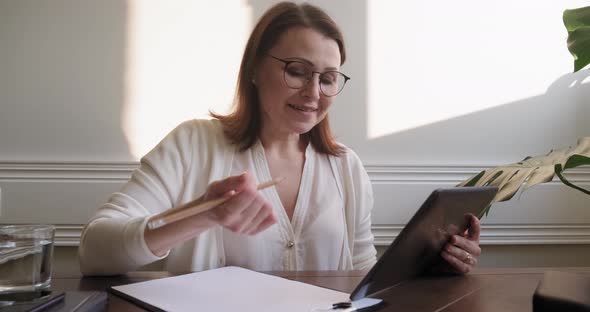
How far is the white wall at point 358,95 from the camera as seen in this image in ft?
5.46

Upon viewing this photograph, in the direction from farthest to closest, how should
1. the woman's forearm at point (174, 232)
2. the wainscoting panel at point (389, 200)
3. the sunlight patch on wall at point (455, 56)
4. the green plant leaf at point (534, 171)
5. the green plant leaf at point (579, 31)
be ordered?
1. the sunlight patch on wall at point (455, 56)
2. the wainscoting panel at point (389, 200)
3. the green plant leaf at point (579, 31)
4. the green plant leaf at point (534, 171)
5. the woman's forearm at point (174, 232)

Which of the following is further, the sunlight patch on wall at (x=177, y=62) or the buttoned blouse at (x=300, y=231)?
the sunlight patch on wall at (x=177, y=62)

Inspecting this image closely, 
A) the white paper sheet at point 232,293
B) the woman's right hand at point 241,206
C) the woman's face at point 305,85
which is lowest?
the white paper sheet at point 232,293

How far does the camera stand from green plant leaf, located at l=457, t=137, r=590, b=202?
3.10ft

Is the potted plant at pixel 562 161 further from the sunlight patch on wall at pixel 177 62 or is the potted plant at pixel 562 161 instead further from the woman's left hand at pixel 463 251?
the sunlight patch on wall at pixel 177 62

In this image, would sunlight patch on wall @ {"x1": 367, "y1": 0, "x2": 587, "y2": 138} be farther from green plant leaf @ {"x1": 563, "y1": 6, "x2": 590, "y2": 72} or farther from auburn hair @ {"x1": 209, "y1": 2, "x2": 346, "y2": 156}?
green plant leaf @ {"x1": 563, "y1": 6, "x2": 590, "y2": 72}

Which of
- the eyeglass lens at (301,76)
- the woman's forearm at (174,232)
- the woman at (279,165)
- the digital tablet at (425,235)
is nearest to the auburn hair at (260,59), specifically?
the woman at (279,165)

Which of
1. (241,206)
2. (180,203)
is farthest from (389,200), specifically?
(241,206)

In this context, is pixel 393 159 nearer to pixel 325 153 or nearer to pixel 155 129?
pixel 325 153

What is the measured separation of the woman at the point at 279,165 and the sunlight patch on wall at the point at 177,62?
37cm

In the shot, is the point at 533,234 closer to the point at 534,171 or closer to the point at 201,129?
the point at 534,171

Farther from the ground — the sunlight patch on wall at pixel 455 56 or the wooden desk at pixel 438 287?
the sunlight patch on wall at pixel 455 56

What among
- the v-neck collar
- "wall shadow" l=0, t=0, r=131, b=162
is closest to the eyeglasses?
the v-neck collar

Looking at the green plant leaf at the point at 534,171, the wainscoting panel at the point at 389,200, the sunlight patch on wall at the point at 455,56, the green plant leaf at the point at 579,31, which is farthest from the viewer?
the sunlight patch on wall at the point at 455,56
